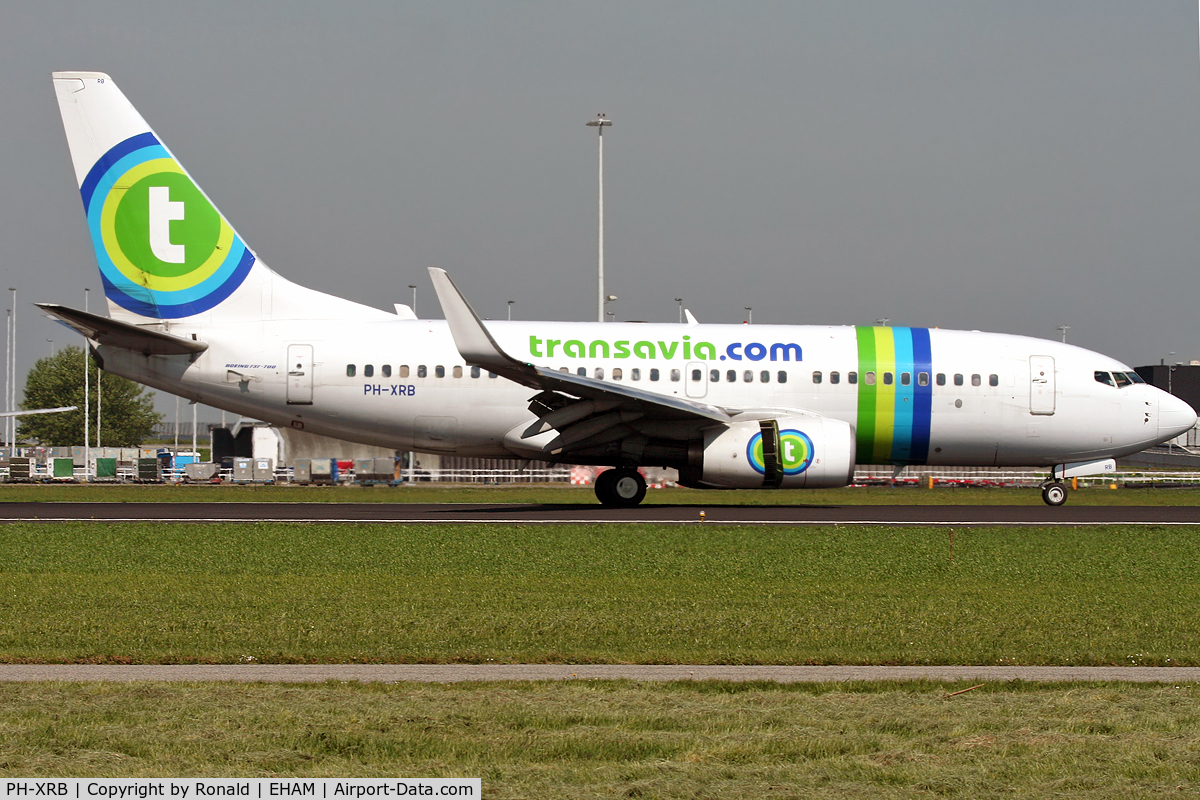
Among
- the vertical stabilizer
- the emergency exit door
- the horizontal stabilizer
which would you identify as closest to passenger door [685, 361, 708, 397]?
the emergency exit door

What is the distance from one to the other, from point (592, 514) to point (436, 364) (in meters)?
4.85

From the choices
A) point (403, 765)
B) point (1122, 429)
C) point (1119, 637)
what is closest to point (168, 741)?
point (403, 765)

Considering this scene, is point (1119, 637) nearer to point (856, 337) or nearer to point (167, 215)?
point (856, 337)

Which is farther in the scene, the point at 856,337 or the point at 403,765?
the point at 856,337

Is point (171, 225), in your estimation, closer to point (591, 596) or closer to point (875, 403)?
point (875, 403)

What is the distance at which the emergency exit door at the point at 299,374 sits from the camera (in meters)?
24.9

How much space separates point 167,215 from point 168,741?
21.0 metres

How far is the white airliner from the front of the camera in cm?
2480

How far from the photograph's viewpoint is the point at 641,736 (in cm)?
641

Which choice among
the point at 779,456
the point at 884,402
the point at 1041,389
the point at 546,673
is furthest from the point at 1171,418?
the point at 546,673

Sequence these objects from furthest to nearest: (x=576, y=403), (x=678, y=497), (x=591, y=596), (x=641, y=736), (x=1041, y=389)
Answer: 1. (x=678, y=497)
2. (x=1041, y=389)
3. (x=576, y=403)
4. (x=591, y=596)
5. (x=641, y=736)

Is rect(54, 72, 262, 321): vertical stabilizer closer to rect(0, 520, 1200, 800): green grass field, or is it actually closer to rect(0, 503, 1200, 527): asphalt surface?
rect(0, 503, 1200, 527): asphalt surface

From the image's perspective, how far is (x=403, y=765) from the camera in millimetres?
5918

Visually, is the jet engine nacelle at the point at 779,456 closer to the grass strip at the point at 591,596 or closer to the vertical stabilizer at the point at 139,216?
the grass strip at the point at 591,596
